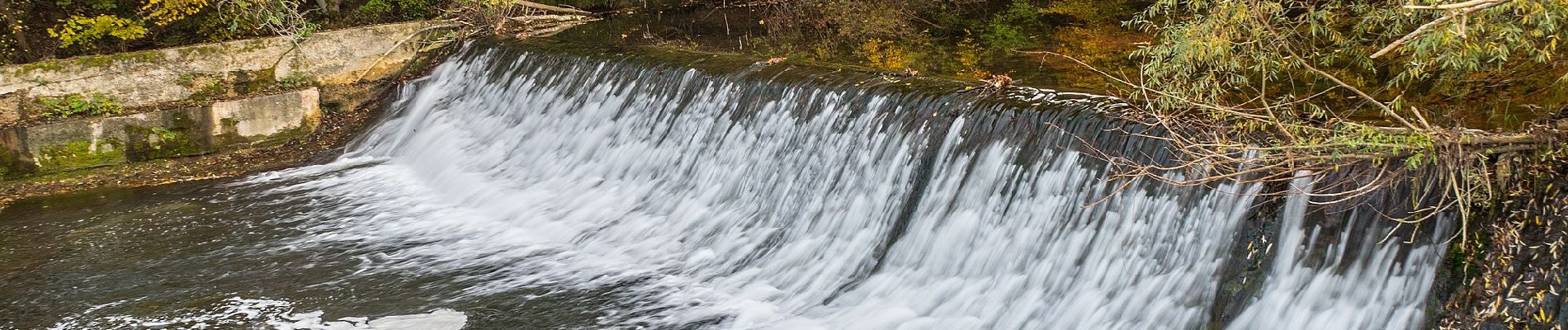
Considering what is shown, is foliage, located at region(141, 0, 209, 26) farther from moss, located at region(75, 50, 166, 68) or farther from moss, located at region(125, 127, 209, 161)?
moss, located at region(125, 127, 209, 161)

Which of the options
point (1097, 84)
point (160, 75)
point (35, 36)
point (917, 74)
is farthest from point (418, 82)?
point (1097, 84)

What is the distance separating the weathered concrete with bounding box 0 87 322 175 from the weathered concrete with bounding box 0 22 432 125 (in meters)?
0.26

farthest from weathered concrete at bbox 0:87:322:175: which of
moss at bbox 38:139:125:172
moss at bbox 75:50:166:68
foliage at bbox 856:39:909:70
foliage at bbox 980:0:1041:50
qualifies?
foliage at bbox 980:0:1041:50

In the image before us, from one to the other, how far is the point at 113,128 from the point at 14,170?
89 cm

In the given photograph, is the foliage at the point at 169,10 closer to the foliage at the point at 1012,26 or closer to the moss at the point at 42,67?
the moss at the point at 42,67

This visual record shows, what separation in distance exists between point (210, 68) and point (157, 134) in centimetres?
83

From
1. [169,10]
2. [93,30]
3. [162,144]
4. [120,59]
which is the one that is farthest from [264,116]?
[93,30]

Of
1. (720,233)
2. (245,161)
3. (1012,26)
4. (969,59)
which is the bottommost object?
(720,233)

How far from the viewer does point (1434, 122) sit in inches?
229

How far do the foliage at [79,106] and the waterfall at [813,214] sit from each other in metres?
1.87

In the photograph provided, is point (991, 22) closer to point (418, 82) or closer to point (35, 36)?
point (418, 82)

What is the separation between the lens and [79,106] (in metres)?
11.0

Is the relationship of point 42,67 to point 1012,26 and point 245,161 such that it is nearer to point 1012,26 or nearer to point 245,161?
point 245,161

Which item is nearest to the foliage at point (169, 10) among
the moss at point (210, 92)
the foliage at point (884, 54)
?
the moss at point (210, 92)
